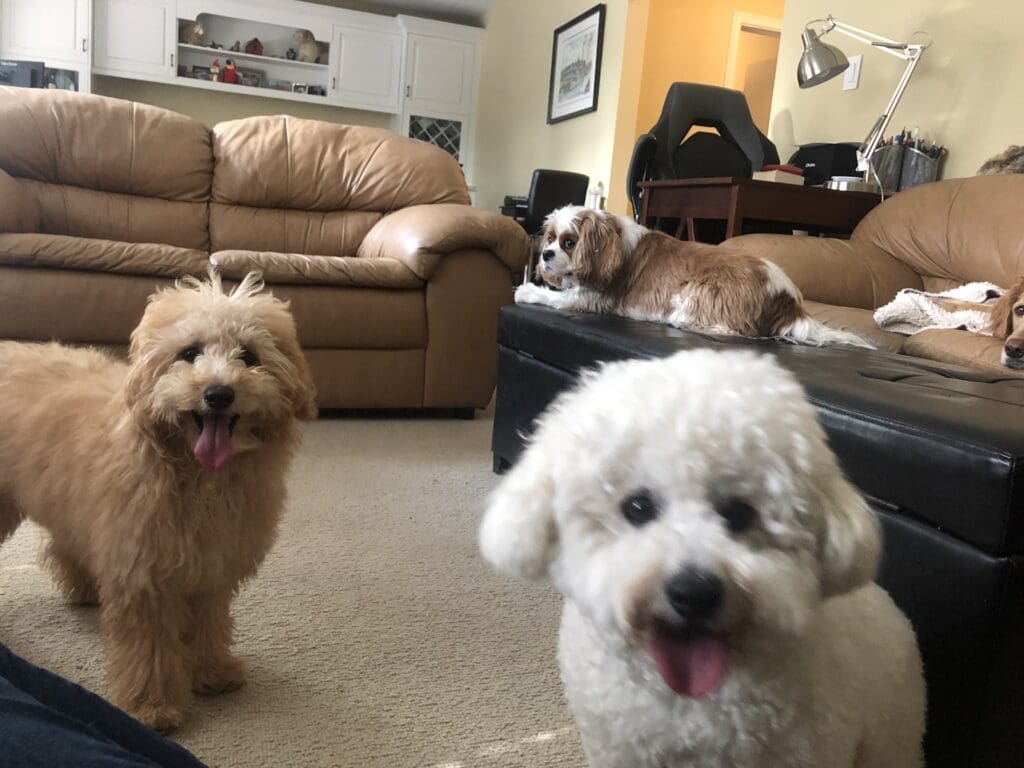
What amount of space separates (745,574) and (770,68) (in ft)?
21.4

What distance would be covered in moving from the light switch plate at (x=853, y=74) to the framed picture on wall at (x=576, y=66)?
7.16ft

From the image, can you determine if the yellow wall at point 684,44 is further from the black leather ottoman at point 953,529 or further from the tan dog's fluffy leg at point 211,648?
the tan dog's fluffy leg at point 211,648

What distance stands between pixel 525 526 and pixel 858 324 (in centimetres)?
176

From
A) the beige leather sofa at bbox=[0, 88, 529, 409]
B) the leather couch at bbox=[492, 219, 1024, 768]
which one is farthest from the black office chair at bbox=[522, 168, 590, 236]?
the leather couch at bbox=[492, 219, 1024, 768]

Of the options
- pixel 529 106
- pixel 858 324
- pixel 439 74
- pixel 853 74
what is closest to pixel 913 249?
pixel 858 324

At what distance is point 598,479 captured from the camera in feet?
2.43

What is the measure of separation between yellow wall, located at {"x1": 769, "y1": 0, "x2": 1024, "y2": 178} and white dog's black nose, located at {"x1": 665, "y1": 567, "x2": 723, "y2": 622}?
9.96 ft

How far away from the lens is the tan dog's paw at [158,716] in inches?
45.9

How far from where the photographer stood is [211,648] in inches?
50.4

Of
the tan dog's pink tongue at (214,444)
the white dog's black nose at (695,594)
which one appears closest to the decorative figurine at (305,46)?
the tan dog's pink tongue at (214,444)

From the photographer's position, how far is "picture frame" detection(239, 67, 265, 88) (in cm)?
687

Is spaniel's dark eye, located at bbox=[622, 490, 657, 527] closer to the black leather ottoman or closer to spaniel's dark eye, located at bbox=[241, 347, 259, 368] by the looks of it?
the black leather ottoman

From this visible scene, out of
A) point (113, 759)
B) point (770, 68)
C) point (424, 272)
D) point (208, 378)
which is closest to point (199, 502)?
point (208, 378)

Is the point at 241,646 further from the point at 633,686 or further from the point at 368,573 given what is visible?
the point at 633,686
